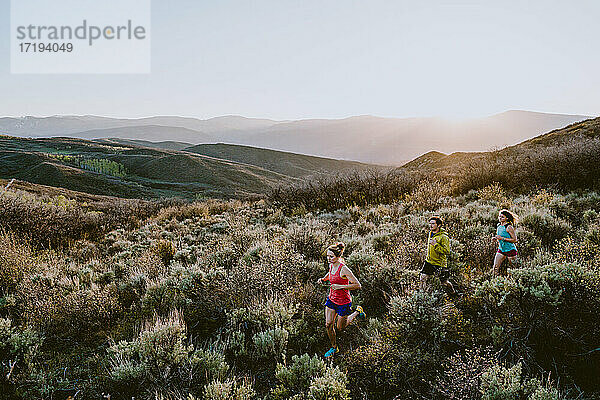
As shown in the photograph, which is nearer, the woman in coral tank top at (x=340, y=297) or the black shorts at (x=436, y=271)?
the woman in coral tank top at (x=340, y=297)

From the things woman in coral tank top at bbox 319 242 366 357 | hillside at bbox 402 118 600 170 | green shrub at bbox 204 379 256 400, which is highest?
hillside at bbox 402 118 600 170

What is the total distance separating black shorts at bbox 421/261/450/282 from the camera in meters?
4.78

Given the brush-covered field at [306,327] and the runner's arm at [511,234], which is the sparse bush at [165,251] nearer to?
the brush-covered field at [306,327]

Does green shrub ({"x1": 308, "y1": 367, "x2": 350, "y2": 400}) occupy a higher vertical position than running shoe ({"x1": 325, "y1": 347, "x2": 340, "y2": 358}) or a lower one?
higher

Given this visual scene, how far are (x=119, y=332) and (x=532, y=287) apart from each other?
541 centimetres

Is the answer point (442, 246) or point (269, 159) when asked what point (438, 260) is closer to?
point (442, 246)

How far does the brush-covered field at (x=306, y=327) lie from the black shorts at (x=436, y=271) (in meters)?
0.24

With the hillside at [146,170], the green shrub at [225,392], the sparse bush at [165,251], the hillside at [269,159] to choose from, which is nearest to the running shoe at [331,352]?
the green shrub at [225,392]

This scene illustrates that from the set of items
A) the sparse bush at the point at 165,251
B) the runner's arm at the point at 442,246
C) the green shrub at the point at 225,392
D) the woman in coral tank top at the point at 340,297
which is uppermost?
the runner's arm at the point at 442,246

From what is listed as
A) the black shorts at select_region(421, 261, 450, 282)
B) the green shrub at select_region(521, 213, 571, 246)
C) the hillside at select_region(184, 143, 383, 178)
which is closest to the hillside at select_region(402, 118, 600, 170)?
the green shrub at select_region(521, 213, 571, 246)

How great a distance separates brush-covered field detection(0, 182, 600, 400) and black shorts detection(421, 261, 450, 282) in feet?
0.79

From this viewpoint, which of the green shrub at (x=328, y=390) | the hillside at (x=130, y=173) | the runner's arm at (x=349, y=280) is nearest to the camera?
the green shrub at (x=328, y=390)

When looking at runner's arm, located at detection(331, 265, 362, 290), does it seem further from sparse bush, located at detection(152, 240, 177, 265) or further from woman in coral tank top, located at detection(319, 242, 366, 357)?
sparse bush, located at detection(152, 240, 177, 265)

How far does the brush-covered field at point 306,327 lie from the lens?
122 inches
